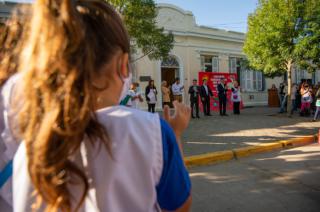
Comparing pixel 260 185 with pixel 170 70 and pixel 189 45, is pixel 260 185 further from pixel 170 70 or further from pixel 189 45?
pixel 189 45

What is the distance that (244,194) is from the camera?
14.3 ft

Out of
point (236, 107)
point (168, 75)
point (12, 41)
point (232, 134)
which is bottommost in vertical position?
point (232, 134)

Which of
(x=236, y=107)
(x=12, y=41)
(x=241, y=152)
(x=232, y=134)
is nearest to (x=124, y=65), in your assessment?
(x=12, y=41)

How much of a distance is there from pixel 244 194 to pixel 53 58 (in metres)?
3.96

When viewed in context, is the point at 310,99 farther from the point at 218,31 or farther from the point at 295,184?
the point at 295,184

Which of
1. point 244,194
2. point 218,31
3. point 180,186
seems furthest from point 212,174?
point 218,31

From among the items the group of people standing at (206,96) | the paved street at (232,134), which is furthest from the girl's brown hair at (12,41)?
the group of people standing at (206,96)

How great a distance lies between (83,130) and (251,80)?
22897 mm

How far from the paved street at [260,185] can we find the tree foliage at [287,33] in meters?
7.92

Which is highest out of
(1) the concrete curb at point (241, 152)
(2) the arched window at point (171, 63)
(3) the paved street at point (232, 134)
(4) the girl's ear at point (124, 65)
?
(2) the arched window at point (171, 63)

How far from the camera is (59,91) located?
0.88m

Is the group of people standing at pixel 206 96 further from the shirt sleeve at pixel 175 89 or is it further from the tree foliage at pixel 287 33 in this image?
the tree foliage at pixel 287 33

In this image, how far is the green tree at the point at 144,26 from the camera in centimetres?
975

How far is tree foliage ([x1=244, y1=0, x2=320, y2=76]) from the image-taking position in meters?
13.4
